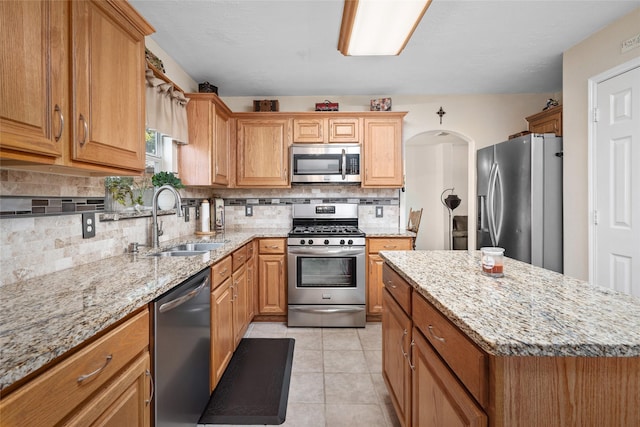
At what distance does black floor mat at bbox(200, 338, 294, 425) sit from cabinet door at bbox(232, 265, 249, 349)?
186mm

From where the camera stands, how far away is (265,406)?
193 centimetres

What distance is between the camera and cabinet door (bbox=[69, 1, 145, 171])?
1199mm

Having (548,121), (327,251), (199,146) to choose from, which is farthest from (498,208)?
(199,146)

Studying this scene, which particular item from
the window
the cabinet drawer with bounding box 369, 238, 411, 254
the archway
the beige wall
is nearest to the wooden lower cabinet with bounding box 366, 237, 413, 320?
the cabinet drawer with bounding box 369, 238, 411, 254

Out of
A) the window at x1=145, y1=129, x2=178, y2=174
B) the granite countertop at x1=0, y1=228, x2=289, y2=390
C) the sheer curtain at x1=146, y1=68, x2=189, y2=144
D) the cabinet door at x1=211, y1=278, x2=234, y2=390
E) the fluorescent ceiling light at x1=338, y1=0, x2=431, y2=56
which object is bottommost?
the cabinet door at x1=211, y1=278, x2=234, y2=390

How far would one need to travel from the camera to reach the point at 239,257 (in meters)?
2.59

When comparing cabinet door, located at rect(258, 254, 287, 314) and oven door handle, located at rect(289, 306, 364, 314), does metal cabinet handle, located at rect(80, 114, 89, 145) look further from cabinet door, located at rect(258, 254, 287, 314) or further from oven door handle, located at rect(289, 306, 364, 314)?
oven door handle, located at rect(289, 306, 364, 314)

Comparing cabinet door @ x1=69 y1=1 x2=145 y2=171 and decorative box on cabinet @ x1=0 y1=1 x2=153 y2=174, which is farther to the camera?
cabinet door @ x1=69 y1=1 x2=145 y2=171

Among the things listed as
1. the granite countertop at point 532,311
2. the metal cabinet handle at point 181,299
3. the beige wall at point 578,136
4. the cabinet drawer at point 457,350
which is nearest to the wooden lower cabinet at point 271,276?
the metal cabinet handle at point 181,299

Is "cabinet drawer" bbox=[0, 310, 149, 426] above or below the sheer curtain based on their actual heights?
below

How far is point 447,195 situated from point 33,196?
661 cm

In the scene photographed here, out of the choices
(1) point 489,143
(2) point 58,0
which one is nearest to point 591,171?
(1) point 489,143

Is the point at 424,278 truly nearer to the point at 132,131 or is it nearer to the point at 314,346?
the point at 132,131

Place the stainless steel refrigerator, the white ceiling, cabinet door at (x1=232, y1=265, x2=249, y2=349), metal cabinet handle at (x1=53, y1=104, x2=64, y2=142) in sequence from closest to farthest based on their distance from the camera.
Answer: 1. metal cabinet handle at (x1=53, y1=104, x2=64, y2=142)
2. the white ceiling
3. cabinet door at (x1=232, y1=265, x2=249, y2=349)
4. the stainless steel refrigerator
